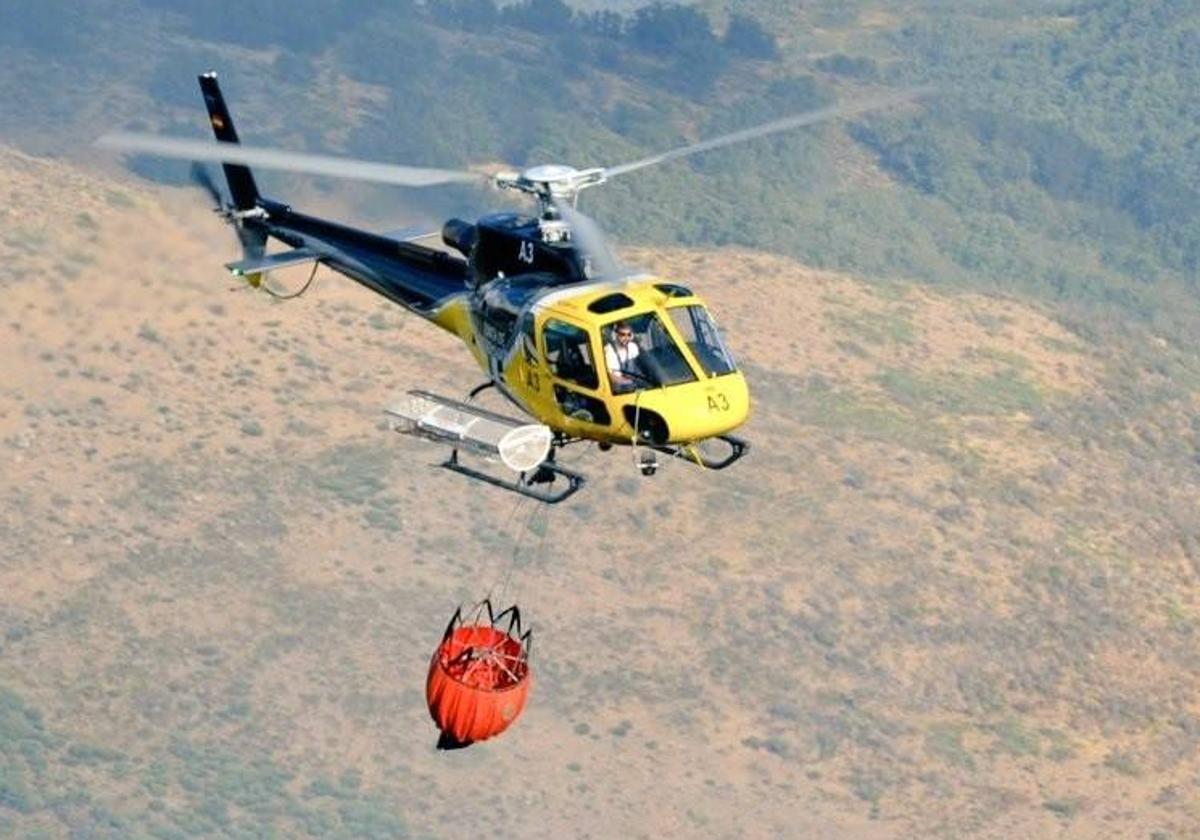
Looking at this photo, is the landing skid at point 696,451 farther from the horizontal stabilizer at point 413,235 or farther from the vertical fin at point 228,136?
the vertical fin at point 228,136

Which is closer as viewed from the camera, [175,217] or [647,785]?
[647,785]

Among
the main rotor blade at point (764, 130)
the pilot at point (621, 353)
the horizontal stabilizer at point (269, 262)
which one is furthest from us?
the horizontal stabilizer at point (269, 262)

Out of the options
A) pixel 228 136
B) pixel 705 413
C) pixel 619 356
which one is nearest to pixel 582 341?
pixel 619 356

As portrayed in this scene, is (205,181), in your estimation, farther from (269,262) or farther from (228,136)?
(269,262)

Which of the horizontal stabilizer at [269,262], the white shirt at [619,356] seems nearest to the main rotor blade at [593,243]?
the white shirt at [619,356]

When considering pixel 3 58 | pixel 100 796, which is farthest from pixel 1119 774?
pixel 3 58

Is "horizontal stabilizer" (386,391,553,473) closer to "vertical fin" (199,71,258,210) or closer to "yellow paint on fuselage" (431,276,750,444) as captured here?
"yellow paint on fuselage" (431,276,750,444)

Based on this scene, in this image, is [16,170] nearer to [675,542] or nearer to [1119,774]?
[675,542]
